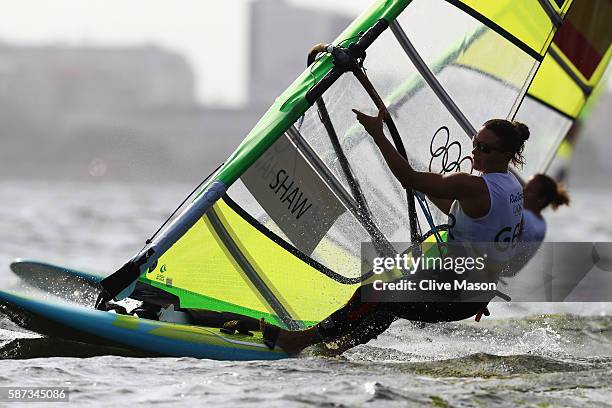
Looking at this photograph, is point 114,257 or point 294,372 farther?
point 114,257

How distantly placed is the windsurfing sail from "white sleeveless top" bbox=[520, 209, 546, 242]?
4.70ft

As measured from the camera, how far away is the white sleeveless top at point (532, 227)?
7.56 meters

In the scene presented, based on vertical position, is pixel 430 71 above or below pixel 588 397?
above

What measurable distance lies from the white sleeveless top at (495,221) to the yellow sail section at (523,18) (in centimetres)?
135

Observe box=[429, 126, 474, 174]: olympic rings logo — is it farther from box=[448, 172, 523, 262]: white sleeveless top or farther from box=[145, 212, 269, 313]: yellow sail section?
box=[145, 212, 269, 313]: yellow sail section

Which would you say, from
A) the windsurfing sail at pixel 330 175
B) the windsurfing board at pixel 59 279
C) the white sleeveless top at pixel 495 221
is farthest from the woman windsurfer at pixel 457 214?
the windsurfing board at pixel 59 279

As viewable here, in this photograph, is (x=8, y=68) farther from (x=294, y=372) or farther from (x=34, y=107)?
(x=294, y=372)

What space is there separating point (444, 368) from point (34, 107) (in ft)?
278

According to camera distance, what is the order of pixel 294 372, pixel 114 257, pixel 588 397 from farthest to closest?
pixel 114 257, pixel 294 372, pixel 588 397

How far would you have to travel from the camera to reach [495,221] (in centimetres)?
534

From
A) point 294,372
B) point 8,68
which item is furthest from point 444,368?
point 8,68

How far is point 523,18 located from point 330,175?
164 centimetres

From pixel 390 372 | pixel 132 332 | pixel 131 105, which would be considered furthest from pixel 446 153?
pixel 131 105

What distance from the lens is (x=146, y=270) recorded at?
18.3 feet
